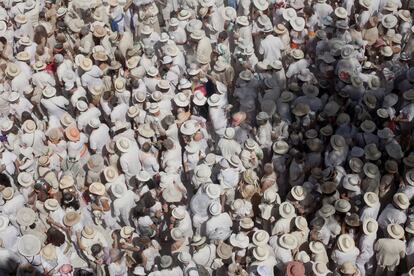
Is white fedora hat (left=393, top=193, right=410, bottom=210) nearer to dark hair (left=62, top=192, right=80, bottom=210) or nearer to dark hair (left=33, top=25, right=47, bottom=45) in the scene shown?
dark hair (left=62, top=192, right=80, bottom=210)

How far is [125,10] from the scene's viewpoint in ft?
39.0

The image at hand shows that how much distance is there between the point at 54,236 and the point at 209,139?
2842 mm

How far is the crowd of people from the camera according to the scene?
7.93m

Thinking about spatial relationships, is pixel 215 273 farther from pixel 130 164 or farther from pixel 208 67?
pixel 208 67

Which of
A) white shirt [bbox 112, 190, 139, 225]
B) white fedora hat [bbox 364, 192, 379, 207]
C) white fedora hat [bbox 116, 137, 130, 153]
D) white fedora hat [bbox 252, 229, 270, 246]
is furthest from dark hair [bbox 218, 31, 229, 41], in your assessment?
white fedora hat [bbox 252, 229, 270, 246]

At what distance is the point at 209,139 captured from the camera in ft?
31.6

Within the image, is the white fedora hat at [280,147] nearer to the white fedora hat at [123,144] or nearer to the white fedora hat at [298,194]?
the white fedora hat at [298,194]

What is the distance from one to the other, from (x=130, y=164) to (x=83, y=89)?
1.88m

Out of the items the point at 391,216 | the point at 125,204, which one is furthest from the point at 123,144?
the point at 391,216

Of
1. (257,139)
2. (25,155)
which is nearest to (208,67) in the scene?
(257,139)

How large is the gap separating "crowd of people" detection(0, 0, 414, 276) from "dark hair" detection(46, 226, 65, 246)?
0.02 meters

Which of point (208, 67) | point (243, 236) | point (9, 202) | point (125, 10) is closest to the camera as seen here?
point (243, 236)

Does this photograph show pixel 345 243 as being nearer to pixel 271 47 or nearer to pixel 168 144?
pixel 168 144

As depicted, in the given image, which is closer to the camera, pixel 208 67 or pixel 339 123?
pixel 339 123
